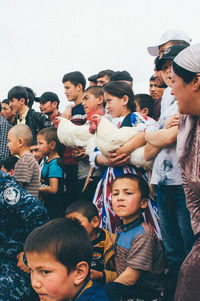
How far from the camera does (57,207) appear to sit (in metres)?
4.54

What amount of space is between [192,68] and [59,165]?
120 inches

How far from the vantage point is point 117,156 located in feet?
10.4

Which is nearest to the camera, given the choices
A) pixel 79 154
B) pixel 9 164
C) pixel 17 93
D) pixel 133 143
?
pixel 133 143

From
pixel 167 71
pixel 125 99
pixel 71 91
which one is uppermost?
pixel 71 91

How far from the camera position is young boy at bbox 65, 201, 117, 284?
2967 mm

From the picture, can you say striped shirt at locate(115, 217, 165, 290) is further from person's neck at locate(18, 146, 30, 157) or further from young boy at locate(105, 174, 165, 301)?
person's neck at locate(18, 146, 30, 157)

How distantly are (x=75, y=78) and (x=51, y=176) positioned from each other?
1.64 m

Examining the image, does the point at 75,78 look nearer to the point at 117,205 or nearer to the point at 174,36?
the point at 174,36

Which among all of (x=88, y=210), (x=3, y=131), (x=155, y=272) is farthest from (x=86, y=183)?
(x=3, y=131)

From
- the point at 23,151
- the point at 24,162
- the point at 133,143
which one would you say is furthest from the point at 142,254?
A: the point at 23,151

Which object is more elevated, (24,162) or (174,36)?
(174,36)

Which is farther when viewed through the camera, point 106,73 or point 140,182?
point 106,73

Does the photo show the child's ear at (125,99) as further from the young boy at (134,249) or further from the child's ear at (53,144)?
the child's ear at (53,144)

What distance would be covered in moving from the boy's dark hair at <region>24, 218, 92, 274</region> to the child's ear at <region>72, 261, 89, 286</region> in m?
0.02
